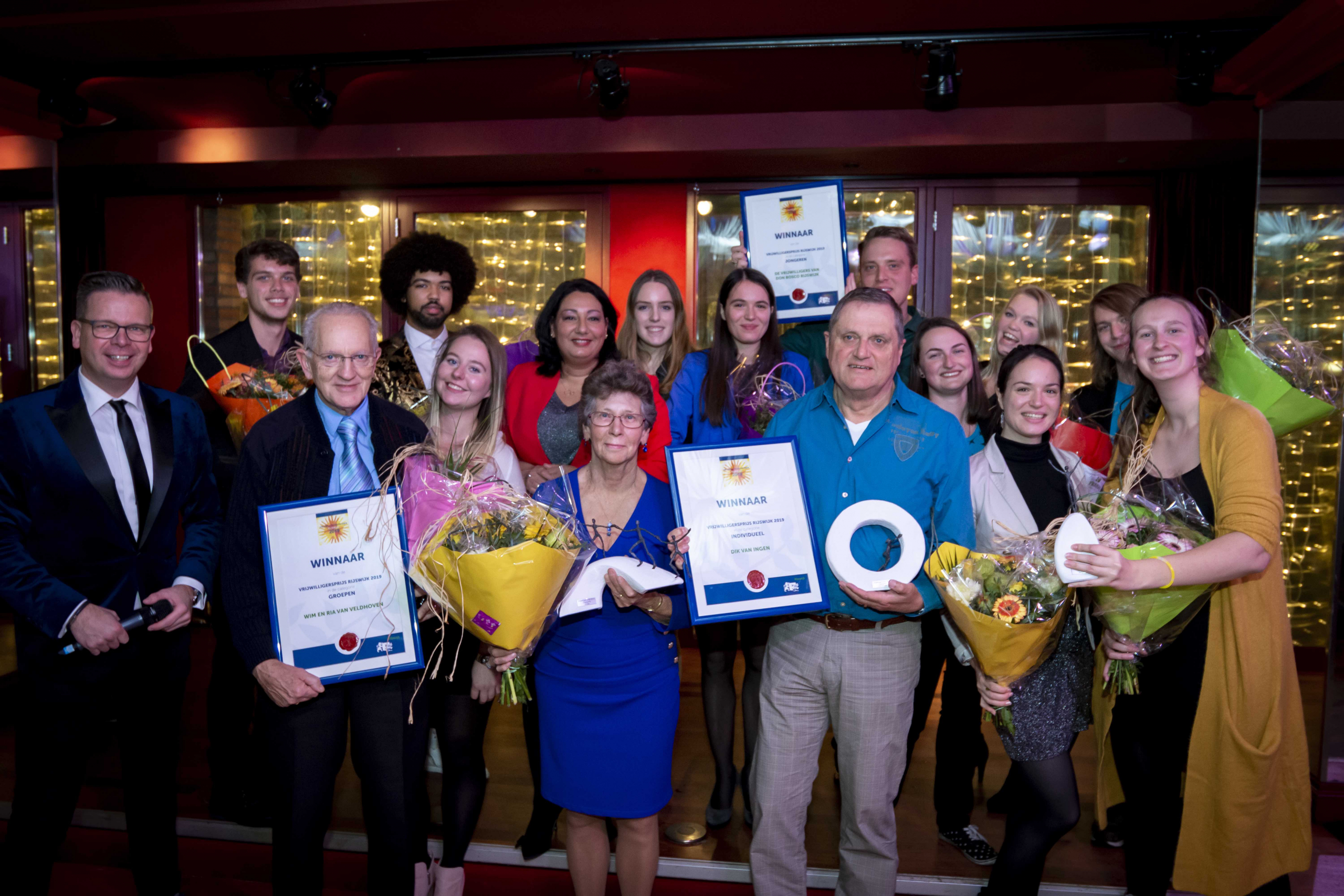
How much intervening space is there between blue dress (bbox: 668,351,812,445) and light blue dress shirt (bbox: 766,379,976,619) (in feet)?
2.11

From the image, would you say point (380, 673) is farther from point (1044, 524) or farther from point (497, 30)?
point (497, 30)

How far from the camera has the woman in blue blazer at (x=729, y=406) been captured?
9.77 feet

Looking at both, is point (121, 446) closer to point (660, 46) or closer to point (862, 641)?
point (862, 641)

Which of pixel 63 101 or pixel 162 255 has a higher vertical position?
pixel 63 101

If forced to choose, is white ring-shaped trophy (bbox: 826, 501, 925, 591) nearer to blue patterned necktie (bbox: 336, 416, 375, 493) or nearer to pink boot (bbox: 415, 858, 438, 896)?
blue patterned necktie (bbox: 336, 416, 375, 493)

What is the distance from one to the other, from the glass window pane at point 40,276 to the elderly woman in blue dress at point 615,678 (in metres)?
2.91

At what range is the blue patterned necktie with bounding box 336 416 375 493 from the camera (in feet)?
7.15

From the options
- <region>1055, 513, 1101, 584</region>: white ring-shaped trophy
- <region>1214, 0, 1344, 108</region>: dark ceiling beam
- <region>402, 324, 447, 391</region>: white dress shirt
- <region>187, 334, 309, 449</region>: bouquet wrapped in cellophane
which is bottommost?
<region>1055, 513, 1101, 584</region>: white ring-shaped trophy

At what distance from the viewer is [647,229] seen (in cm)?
605

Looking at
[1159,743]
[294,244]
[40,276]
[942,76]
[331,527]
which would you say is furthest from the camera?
[294,244]

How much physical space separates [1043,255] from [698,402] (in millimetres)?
4111

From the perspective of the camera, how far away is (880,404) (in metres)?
2.32

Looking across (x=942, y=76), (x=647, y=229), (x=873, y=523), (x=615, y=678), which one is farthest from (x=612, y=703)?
(x=647, y=229)

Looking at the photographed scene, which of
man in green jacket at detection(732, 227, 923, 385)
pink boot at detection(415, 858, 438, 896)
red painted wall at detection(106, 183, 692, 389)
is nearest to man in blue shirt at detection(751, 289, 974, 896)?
pink boot at detection(415, 858, 438, 896)
